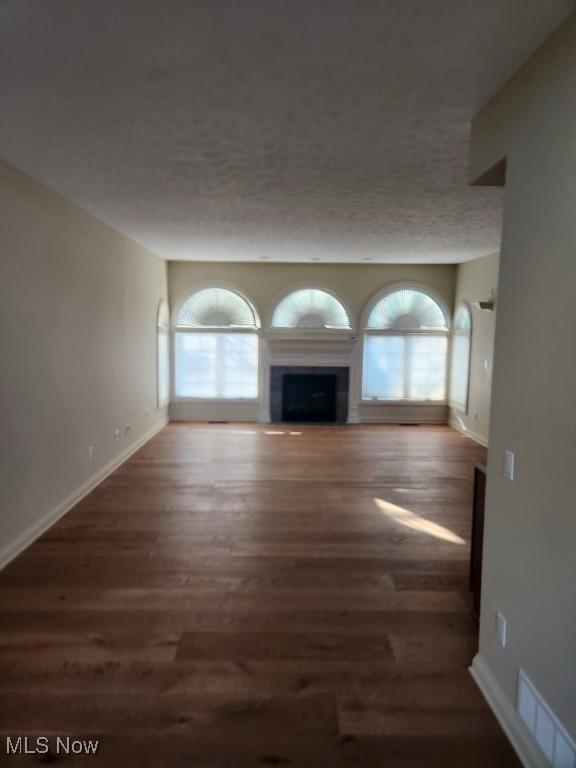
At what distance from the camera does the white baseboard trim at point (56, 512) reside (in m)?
3.44

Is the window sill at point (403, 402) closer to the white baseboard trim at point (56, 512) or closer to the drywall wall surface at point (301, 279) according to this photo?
the drywall wall surface at point (301, 279)

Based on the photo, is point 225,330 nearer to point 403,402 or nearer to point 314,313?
point 314,313

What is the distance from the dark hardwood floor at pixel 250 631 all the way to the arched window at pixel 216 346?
3.62 m

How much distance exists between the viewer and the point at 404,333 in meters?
8.55

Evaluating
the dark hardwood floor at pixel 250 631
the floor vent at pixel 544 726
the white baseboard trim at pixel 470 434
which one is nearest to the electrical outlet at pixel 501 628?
the floor vent at pixel 544 726

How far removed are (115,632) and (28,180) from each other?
10.0 ft

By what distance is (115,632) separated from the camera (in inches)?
105

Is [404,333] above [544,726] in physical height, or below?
above

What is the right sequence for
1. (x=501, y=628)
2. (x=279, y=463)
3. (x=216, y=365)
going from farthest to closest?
(x=216, y=365) < (x=279, y=463) < (x=501, y=628)

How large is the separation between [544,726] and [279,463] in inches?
172

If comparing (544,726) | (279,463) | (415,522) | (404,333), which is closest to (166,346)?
(279,463)

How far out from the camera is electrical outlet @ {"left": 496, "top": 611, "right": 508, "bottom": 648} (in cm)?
212

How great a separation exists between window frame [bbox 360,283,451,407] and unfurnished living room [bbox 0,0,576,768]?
2582 millimetres

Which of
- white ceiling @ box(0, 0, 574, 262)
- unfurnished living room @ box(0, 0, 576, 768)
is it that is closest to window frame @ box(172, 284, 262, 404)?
unfurnished living room @ box(0, 0, 576, 768)
